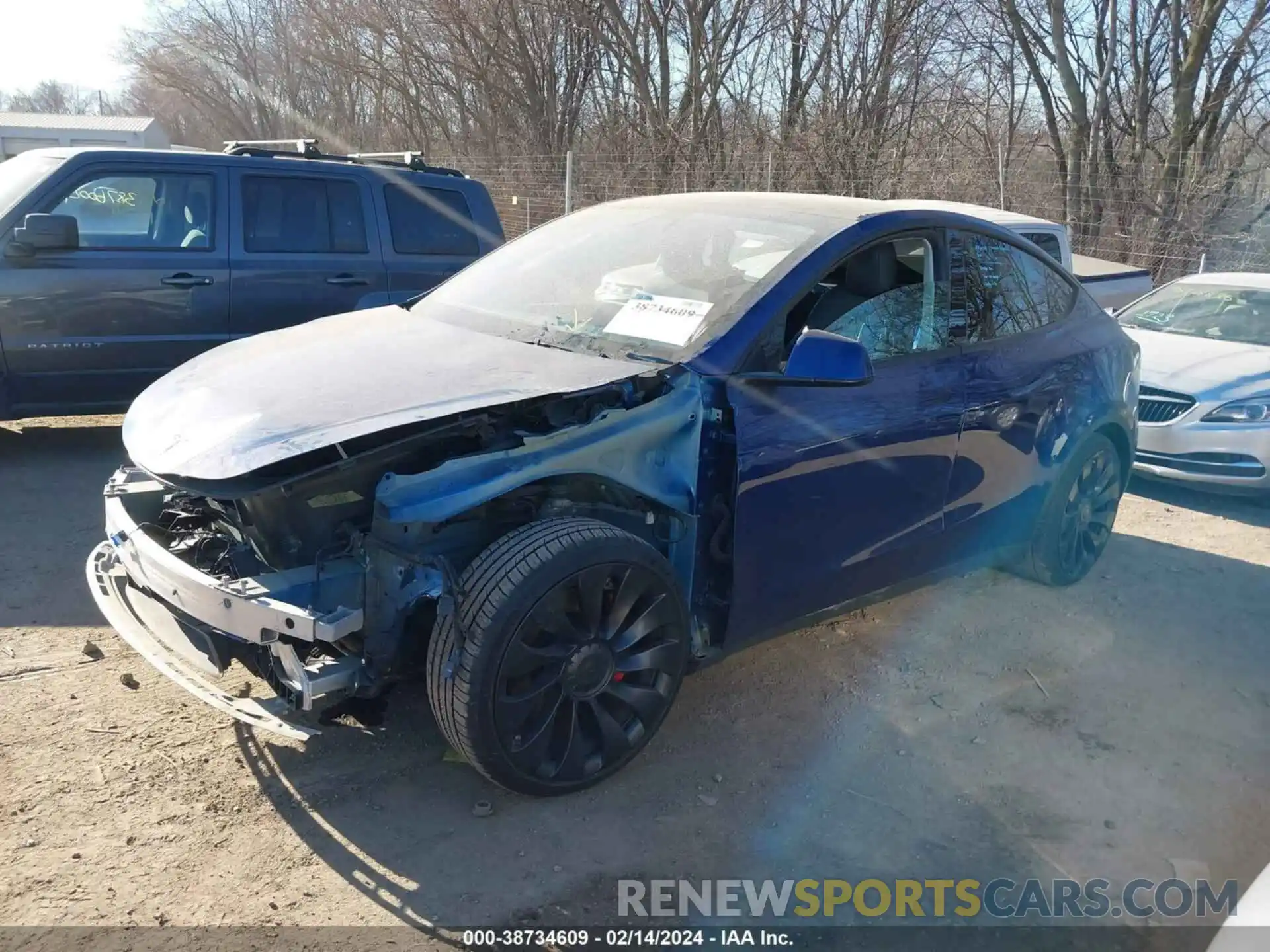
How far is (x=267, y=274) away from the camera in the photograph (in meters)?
6.43

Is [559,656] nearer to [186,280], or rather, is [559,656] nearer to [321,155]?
[186,280]

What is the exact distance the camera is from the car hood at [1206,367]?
21.5 feet

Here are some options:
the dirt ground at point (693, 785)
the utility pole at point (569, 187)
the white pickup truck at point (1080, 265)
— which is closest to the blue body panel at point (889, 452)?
the dirt ground at point (693, 785)

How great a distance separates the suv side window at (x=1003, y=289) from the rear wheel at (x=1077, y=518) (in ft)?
2.40

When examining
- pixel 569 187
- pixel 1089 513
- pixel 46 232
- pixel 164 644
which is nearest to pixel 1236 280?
pixel 1089 513

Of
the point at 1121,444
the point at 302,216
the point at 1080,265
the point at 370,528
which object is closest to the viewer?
the point at 370,528

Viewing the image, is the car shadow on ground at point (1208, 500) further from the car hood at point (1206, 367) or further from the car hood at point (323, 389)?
the car hood at point (323, 389)

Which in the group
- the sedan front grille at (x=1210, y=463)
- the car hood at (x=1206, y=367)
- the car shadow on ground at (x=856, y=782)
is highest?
the car hood at (x=1206, y=367)

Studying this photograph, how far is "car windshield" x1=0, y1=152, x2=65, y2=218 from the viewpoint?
5.88m

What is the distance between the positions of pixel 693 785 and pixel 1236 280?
7.15 m

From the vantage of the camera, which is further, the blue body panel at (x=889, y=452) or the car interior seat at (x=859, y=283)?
the car interior seat at (x=859, y=283)

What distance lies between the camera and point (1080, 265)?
9.64 meters

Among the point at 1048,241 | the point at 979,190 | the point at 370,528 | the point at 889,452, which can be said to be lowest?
the point at 370,528

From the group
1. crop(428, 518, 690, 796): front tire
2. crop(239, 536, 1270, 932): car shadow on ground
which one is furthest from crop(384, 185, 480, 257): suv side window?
crop(428, 518, 690, 796): front tire
